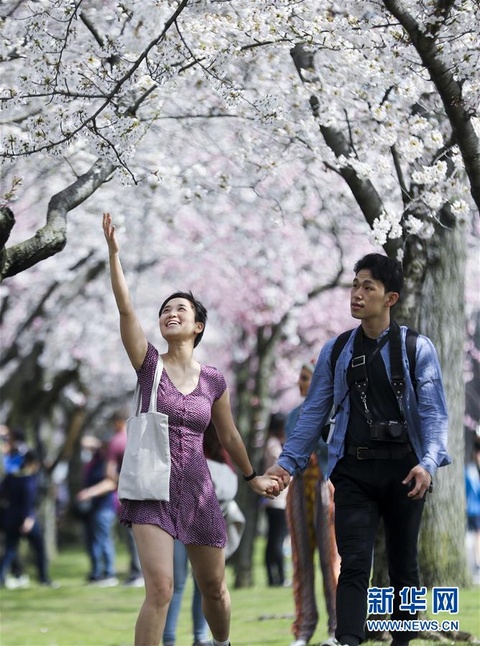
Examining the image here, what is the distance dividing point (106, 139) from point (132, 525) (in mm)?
2266

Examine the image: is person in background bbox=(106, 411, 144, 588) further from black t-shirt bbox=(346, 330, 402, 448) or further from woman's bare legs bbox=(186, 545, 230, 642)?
black t-shirt bbox=(346, 330, 402, 448)

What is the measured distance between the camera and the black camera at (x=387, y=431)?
5.83m

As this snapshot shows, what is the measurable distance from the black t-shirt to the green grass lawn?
1963 millimetres

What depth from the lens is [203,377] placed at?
621 cm

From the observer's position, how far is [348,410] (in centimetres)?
600

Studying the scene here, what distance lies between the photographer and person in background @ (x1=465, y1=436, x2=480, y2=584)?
14836 millimetres

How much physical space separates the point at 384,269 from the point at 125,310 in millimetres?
1374

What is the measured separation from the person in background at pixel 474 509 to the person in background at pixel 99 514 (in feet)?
16.0

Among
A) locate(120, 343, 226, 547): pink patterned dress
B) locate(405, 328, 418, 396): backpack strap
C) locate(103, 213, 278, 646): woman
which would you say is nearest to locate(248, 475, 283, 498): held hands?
locate(103, 213, 278, 646): woman

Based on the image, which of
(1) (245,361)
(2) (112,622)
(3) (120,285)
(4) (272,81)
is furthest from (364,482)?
(1) (245,361)

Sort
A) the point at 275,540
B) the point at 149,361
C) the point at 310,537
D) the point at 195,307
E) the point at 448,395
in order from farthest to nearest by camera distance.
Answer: the point at 275,540
the point at 448,395
the point at 310,537
the point at 195,307
the point at 149,361

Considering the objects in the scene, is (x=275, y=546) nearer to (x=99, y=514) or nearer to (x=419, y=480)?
(x=99, y=514)

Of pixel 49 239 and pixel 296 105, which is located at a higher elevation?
pixel 296 105

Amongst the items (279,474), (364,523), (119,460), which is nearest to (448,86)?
(279,474)
